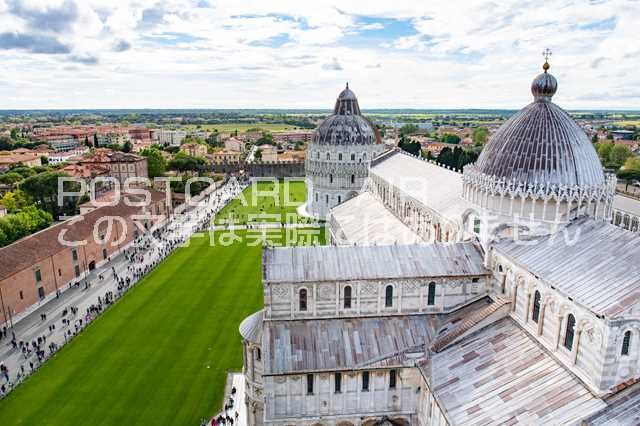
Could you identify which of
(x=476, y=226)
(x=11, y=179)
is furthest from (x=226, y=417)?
(x=11, y=179)

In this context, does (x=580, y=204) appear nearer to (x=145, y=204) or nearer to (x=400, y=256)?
(x=400, y=256)

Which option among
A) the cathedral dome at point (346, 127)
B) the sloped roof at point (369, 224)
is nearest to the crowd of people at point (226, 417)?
the sloped roof at point (369, 224)

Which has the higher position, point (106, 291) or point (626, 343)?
point (626, 343)

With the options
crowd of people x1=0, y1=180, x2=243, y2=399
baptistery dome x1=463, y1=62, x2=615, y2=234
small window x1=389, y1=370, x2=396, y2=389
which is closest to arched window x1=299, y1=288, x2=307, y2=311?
small window x1=389, y1=370, x2=396, y2=389

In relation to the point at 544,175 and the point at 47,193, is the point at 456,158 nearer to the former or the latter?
the point at 47,193

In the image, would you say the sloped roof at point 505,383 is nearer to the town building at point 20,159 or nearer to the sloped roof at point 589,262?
the sloped roof at point 589,262

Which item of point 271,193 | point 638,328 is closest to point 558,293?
point 638,328

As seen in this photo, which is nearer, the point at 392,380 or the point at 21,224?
the point at 392,380

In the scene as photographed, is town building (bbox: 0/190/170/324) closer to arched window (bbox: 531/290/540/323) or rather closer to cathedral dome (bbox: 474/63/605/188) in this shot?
cathedral dome (bbox: 474/63/605/188)
